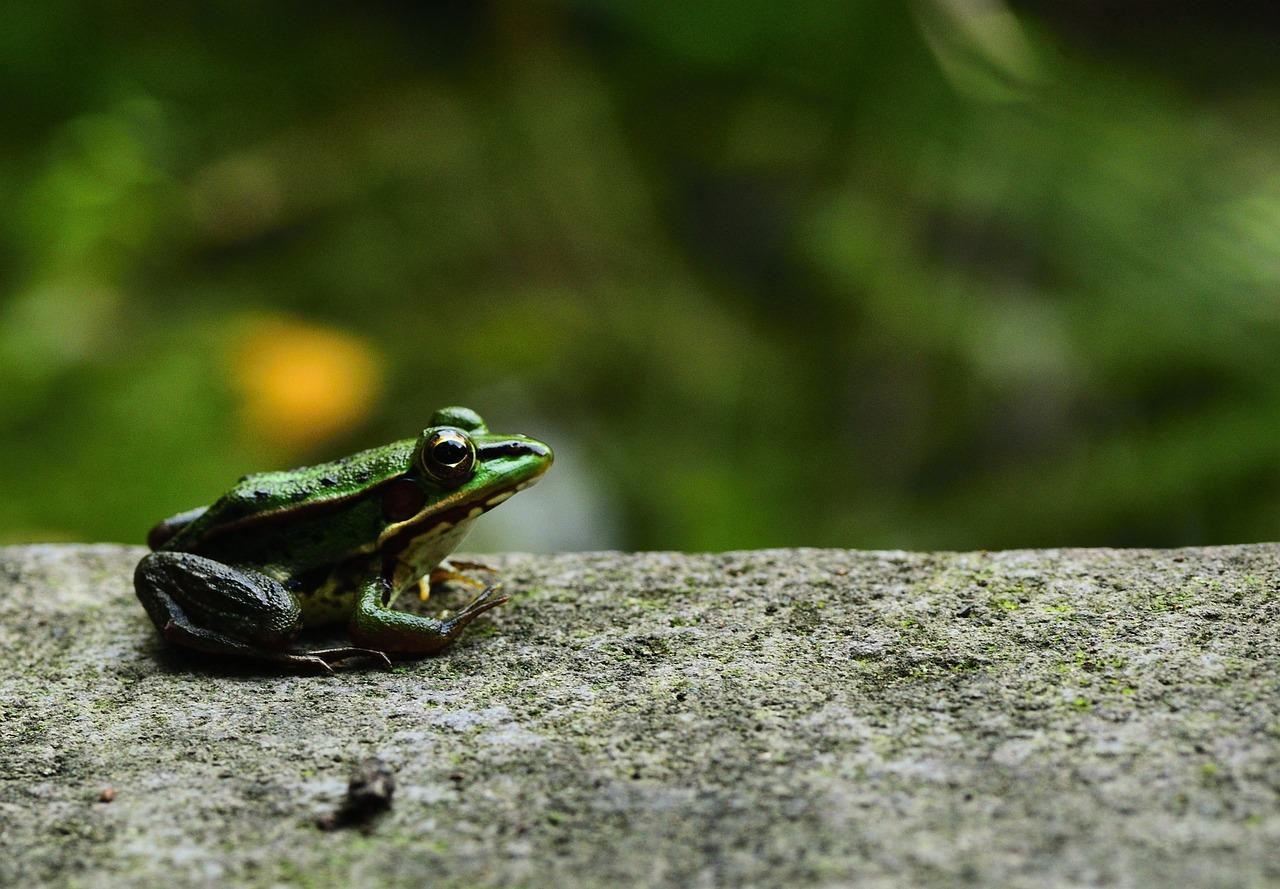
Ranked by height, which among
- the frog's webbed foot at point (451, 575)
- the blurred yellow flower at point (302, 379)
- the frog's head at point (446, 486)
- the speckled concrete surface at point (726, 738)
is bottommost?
the speckled concrete surface at point (726, 738)

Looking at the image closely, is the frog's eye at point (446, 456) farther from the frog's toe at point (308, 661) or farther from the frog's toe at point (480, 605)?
the frog's toe at point (308, 661)

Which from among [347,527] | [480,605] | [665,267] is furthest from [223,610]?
[665,267]

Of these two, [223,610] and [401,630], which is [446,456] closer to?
[401,630]

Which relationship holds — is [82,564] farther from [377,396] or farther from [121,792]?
[377,396]

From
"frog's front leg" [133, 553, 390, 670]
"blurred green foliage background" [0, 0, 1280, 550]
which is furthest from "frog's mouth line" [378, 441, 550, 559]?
"blurred green foliage background" [0, 0, 1280, 550]

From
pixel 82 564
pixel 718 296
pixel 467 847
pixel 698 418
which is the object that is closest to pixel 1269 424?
pixel 698 418

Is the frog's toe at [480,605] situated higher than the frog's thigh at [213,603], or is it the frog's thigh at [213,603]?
the frog's toe at [480,605]

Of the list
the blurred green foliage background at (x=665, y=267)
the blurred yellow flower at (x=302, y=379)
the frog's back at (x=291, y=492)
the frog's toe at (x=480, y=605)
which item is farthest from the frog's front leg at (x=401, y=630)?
the blurred yellow flower at (x=302, y=379)
